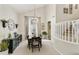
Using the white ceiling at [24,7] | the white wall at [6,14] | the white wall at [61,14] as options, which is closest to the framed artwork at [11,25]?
the white wall at [6,14]

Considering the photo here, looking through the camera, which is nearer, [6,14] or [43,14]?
[6,14]

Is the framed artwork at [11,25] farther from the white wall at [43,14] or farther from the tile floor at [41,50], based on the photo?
the tile floor at [41,50]

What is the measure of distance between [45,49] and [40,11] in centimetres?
79

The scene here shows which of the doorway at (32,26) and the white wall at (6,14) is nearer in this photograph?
the white wall at (6,14)

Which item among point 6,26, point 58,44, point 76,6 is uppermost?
point 76,6

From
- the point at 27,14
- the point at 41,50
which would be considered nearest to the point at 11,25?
the point at 27,14

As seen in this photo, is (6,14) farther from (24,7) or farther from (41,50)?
(41,50)

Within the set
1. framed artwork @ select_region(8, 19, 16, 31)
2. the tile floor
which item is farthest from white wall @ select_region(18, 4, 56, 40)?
the tile floor

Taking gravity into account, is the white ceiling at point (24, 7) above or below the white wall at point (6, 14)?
above

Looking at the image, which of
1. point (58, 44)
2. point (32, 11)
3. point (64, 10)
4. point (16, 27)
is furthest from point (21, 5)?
point (58, 44)

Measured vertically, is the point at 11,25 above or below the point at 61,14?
below

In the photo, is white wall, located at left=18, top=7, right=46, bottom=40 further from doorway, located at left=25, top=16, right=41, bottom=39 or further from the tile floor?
the tile floor

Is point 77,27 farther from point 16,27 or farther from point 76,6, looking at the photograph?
point 16,27
